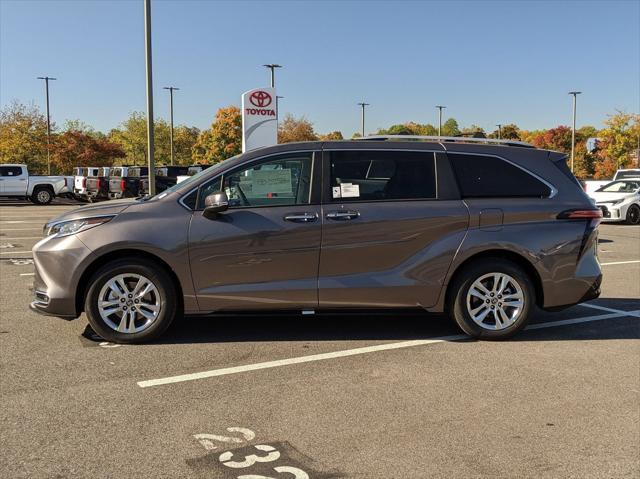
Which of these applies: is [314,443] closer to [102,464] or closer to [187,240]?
[102,464]

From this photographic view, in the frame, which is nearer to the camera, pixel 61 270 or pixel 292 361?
pixel 292 361

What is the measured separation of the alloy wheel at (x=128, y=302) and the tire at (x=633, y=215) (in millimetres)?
17975


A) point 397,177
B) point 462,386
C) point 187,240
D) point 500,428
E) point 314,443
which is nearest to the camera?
point 314,443

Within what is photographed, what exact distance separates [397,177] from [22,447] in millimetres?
3565

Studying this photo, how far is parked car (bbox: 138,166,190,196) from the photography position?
1099 inches

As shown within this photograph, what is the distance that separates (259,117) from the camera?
15.8 m

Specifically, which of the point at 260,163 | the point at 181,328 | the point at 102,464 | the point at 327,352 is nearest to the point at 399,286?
the point at 327,352

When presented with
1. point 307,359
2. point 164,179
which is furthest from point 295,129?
point 307,359

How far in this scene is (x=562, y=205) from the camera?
5473mm

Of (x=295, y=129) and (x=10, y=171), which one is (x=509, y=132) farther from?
(x=10, y=171)

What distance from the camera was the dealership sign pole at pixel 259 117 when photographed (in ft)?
51.2

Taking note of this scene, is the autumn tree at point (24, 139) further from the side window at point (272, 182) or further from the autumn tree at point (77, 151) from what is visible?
the side window at point (272, 182)

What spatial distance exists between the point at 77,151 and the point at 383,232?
51.4 metres

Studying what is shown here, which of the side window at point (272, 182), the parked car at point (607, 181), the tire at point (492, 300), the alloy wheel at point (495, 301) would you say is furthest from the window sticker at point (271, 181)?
the parked car at point (607, 181)
